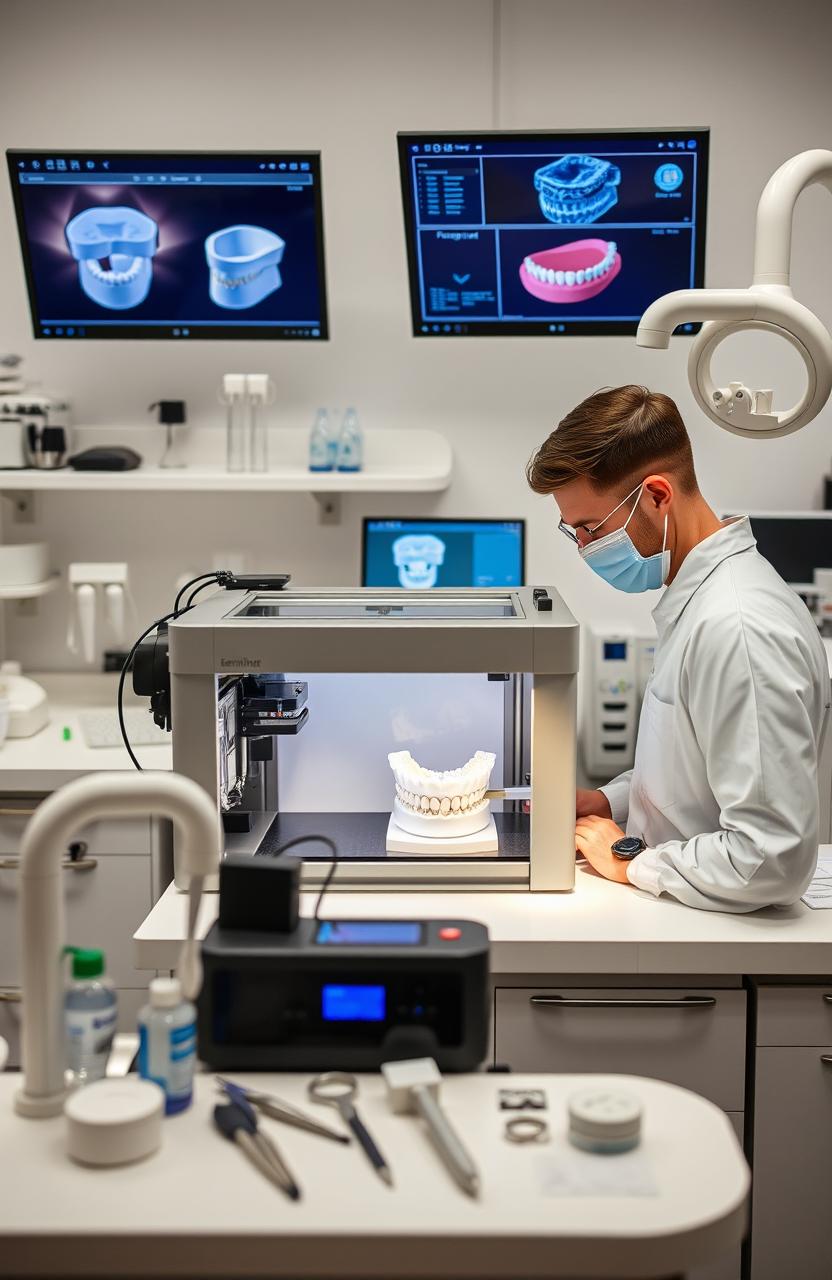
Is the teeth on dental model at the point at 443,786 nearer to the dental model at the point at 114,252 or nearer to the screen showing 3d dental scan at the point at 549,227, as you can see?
the screen showing 3d dental scan at the point at 549,227

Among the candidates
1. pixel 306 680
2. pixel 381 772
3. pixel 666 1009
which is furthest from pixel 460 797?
pixel 666 1009

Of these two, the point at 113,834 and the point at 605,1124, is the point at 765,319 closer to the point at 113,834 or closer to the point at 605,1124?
the point at 605,1124

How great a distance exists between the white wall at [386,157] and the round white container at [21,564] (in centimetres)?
17

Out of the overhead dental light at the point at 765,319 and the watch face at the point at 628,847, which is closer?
the overhead dental light at the point at 765,319

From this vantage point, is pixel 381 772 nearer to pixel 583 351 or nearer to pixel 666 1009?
pixel 666 1009

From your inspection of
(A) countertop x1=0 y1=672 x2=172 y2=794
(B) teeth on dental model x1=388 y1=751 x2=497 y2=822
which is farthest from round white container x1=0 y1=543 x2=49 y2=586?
(B) teeth on dental model x1=388 y1=751 x2=497 y2=822

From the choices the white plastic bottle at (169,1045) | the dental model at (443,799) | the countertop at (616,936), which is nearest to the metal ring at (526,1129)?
the white plastic bottle at (169,1045)

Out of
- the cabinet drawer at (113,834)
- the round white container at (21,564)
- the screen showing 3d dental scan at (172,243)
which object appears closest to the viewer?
the cabinet drawer at (113,834)

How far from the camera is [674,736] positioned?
195 centimetres

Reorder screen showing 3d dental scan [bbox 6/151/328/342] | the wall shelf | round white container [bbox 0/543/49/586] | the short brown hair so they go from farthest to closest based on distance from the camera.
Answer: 1. round white container [bbox 0/543/49/586]
2. the wall shelf
3. screen showing 3d dental scan [bbox 6/151/328/342]
4. the short brown hair

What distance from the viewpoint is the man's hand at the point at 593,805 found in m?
2.23

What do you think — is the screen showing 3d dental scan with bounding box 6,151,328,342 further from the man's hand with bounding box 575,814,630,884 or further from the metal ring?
the metal ring

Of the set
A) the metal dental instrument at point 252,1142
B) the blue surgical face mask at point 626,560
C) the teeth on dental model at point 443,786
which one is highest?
the blue surgical face mask at point 626,560

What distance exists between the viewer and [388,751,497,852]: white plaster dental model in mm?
2012
